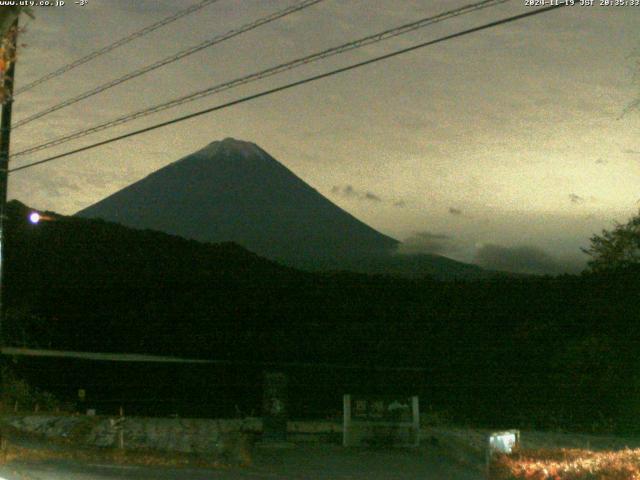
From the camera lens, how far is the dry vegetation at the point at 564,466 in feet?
29.7

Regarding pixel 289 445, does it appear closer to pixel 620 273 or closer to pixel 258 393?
pixel 258 393

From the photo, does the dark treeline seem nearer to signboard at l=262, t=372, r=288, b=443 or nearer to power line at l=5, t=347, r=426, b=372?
power line at l=5, t=347, r=426, b=372

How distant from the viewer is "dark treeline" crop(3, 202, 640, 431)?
31578 millimetres

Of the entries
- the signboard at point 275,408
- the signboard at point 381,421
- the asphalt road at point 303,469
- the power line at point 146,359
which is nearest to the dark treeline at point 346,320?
the power line at point 146,359

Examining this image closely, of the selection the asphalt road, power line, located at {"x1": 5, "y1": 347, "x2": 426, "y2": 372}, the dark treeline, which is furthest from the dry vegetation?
power line, located at {"x1": 5, "y1": 347, "x2": 426, "y2": 372}

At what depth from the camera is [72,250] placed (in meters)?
45.6

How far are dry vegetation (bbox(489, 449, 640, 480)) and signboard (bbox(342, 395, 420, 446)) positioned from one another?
1067 centimetres

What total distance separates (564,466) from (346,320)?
29548mm

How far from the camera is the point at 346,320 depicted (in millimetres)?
39094

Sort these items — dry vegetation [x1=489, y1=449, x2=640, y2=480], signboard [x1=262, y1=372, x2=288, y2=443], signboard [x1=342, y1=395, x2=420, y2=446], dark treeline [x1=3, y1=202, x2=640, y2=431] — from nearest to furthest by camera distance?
dry vegetation [x1=489, y1=449, x2=640, y2=480]
signboard [x1=262, y1=372, x2=288, y2=443]
signboard [x1=342, y1=395, x2=420, y2=446]
dark treeline [x1=3, y1=202, x2=640, y2=431]

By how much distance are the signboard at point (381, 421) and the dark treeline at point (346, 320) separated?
1009cm

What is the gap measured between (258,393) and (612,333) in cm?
1340

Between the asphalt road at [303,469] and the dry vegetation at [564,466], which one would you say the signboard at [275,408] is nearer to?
the asphalt road at [303,469]

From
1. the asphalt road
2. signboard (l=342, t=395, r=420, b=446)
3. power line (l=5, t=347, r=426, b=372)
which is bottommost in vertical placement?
the asphalt road
